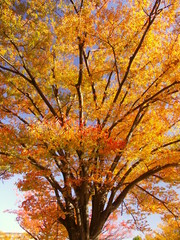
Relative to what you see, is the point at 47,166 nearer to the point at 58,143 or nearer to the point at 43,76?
the point at 58,143

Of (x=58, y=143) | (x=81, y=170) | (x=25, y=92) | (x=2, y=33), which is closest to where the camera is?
(x=58, y=143)

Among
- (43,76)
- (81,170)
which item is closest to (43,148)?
(81,170)

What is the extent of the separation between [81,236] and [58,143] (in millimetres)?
3067

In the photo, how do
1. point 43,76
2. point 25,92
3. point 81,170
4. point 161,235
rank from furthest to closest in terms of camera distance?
point 161,235, point 25,92, point 43,76, point 81,170

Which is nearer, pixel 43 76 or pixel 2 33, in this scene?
pixel 2 33

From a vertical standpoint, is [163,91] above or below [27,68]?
below

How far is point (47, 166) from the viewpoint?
7.28 m

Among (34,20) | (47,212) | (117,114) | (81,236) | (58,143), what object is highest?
(34,20)

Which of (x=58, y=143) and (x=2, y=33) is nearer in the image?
(x=58, y=143)

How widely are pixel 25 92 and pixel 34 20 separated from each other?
238 centimetres

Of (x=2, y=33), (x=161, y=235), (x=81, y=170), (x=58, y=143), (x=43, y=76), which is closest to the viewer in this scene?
(x=58, y=143)

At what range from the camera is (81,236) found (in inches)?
271

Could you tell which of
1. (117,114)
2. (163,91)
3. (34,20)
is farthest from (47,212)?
(34,20)

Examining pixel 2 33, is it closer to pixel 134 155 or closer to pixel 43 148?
pixel 43 148
